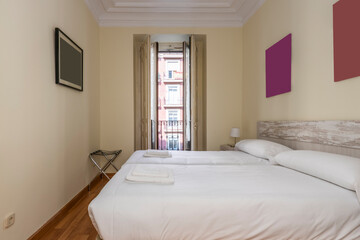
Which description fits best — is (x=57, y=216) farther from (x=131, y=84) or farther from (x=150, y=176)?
(x=131, y=84)

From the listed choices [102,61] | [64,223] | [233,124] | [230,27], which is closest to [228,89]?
[233,124]

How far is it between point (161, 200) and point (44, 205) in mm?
1409

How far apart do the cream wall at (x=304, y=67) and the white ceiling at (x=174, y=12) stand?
460mm

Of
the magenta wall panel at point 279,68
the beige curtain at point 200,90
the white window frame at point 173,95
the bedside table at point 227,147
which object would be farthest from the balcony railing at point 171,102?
the magenta wall panel at point 279,68

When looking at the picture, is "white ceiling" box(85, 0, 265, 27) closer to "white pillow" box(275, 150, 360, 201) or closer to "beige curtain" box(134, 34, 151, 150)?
"beige curtain" box(134, 34, 151, 150)

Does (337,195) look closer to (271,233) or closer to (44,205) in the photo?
(271,233)

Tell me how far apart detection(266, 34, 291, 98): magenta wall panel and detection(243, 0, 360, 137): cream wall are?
0.07m

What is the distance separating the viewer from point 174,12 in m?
3.90

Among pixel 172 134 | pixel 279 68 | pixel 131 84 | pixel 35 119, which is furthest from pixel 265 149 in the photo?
pixel 172 134

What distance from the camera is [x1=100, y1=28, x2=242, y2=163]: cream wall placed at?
404cm

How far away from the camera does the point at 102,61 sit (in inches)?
159

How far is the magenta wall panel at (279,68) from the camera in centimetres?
264

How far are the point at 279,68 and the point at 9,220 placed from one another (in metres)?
3.10

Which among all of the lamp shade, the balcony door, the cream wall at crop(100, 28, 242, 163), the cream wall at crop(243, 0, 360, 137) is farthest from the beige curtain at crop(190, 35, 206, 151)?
the cream wall at crop(243, 0, 360, 137)
